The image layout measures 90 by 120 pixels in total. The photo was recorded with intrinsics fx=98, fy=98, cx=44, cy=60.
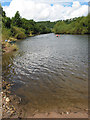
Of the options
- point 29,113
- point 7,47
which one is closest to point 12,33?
point 7,47

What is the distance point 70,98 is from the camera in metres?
6.19

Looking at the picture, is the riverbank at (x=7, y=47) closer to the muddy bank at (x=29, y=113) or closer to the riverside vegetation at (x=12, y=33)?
the riverside vegetation at (x=12, y=33)

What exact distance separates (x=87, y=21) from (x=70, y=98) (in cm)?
8364

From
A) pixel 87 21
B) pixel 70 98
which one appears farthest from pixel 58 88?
pixel 87 21

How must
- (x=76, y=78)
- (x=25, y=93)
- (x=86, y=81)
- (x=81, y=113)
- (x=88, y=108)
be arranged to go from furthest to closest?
(x=76, y=78)
(x=86, y=81)
(x=25, y=93)
(x=88, y=108)
(x=81, y=113)

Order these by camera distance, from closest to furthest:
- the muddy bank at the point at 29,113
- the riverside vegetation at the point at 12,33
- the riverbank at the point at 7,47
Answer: the muddy bank at the point at 29,113
the riverside vegetation at the point at 12,33
the riverbank at the point at 7,47

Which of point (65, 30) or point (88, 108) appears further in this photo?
point (65, 30)

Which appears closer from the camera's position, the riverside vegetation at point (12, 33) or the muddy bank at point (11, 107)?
the muddy bank at point (11, 107)

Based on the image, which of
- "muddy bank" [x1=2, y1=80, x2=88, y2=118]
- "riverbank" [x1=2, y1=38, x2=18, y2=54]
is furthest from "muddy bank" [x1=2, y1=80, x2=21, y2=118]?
"riverbank" [x1=2, y1=38, x2=18, y2=54]

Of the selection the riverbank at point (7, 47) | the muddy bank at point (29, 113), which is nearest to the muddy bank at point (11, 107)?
the muddy bank at point (29, 113)

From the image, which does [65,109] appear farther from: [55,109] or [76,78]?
[76,78]

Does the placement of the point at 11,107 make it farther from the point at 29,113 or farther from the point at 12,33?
the point at 12,33

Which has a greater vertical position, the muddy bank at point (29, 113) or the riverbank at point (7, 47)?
the riverbank at point (7, 47)

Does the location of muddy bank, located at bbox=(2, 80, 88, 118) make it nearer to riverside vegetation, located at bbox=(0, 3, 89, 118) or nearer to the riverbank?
riverside vegetation, located at bbox=(0, 3, 89, 118)
